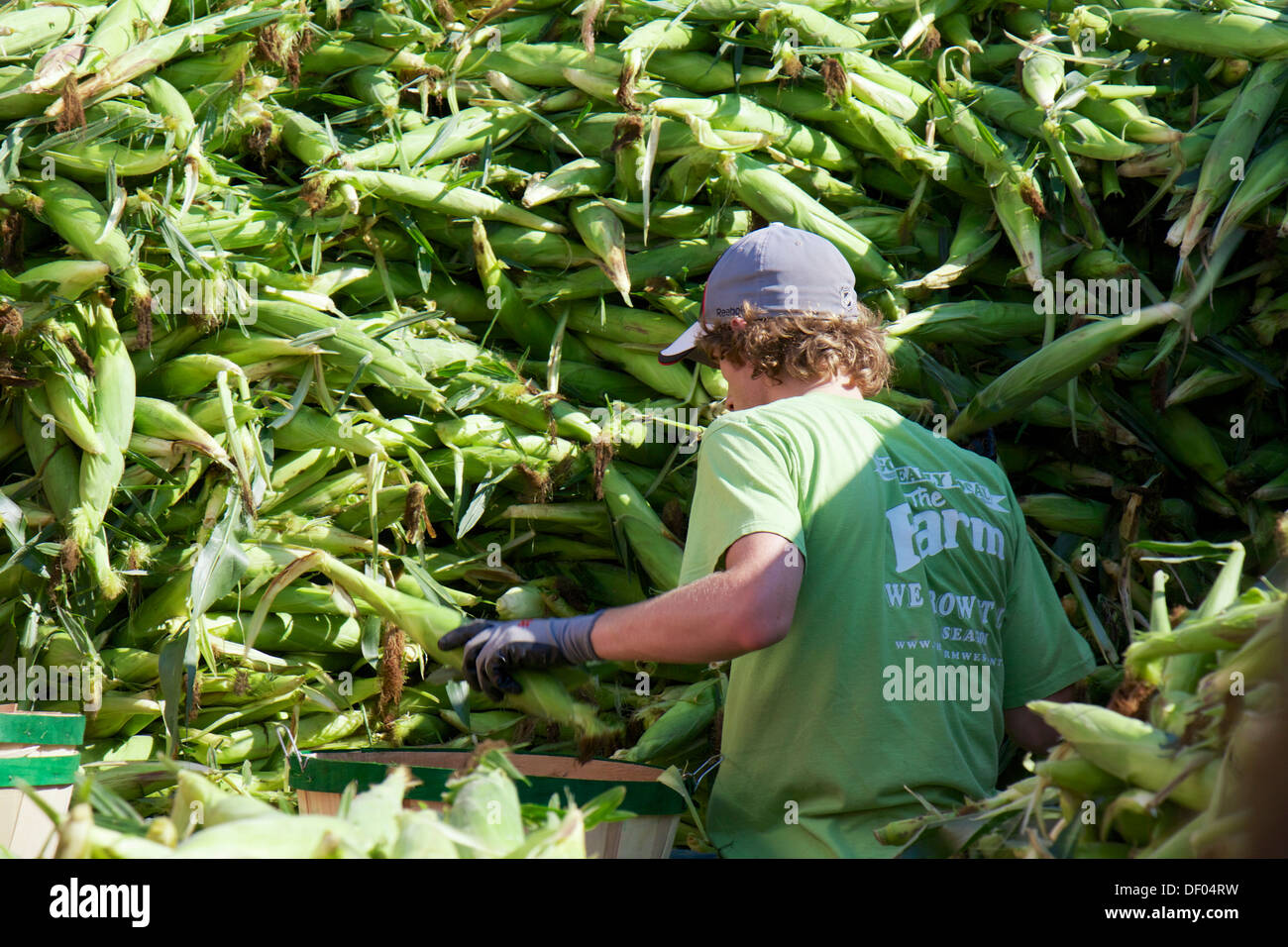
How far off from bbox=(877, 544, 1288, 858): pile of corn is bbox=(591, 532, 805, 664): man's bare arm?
401mm

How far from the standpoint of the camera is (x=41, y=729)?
1.80 meters

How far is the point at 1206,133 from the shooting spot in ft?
8.91

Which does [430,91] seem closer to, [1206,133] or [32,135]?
[32,135]

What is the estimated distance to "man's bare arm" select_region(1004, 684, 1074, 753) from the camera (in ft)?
7.10

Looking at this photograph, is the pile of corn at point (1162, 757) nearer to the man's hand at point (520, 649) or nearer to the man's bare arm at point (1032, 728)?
the man's hand at point (520, 649)

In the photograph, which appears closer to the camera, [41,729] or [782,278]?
[41,729]

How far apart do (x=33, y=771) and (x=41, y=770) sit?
0.01m

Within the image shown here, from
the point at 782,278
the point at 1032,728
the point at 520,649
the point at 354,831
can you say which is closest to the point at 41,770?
the point at 520,649

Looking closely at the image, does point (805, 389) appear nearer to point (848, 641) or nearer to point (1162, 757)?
point (848, 641)
